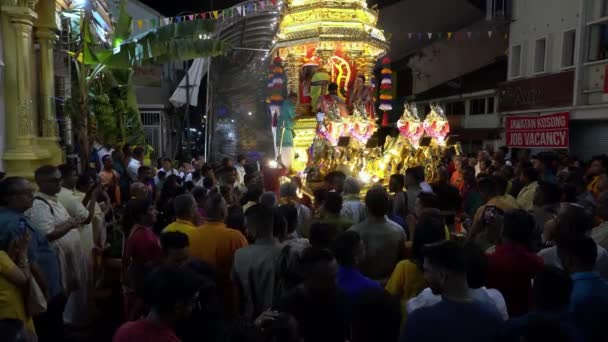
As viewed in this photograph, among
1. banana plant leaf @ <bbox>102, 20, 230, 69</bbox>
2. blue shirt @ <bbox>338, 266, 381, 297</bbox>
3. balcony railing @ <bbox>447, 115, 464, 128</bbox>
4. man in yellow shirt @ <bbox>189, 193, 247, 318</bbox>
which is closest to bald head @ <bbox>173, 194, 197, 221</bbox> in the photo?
man in yellow shirt @ <bbox>189, 193, 247, 318</bbox>

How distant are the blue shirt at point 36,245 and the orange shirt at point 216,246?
1082mm

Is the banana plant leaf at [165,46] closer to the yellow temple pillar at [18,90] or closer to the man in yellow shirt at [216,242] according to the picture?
the yellow temple pillar at [18,90]

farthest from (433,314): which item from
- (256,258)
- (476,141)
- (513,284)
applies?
(476,141)

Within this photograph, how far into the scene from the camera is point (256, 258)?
Result: 2926 mm

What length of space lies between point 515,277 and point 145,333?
217cm

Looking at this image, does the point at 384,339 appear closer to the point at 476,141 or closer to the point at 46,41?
the point at 46,41

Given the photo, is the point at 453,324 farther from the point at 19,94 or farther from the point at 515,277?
the point at 19,94

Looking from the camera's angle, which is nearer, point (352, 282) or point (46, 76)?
point (352, 282)

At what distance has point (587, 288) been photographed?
234 cm

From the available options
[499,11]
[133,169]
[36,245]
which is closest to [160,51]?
[133,169]

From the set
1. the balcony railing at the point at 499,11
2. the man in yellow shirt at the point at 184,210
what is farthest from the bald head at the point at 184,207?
the balcony railing at the point at 499,11

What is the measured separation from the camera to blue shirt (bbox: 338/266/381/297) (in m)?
2.47

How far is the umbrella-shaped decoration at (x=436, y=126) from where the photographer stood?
333 inches

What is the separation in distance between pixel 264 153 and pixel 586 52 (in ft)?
31.5
